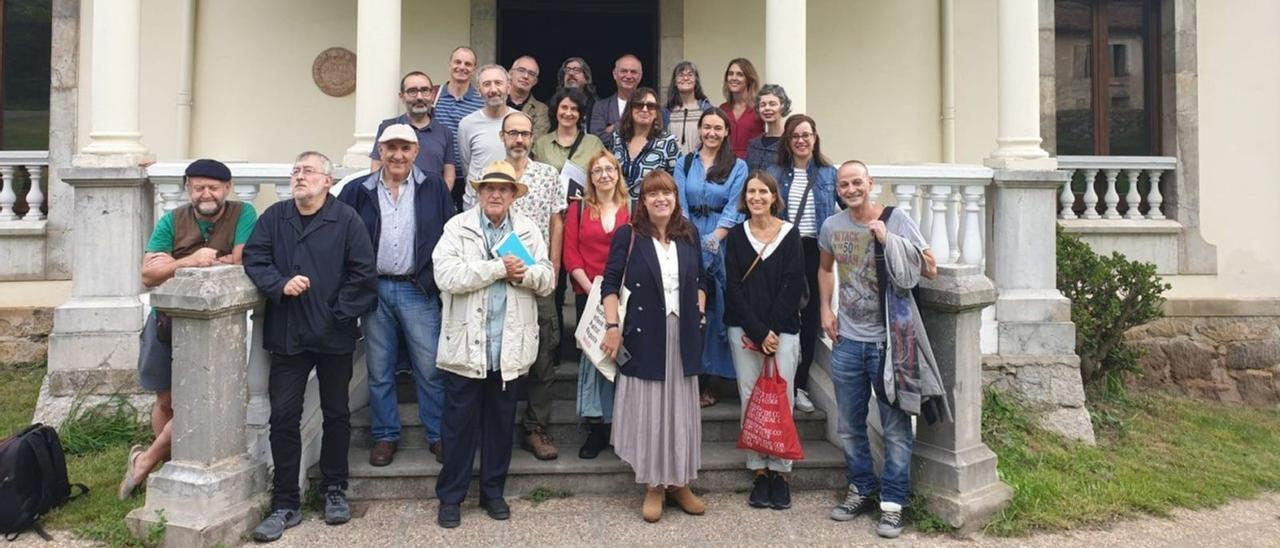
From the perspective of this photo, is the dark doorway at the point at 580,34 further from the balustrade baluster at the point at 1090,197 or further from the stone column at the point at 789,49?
the balustrade baluster at the point at 1090,197

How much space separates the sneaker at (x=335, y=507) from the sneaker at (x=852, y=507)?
2.43 metres

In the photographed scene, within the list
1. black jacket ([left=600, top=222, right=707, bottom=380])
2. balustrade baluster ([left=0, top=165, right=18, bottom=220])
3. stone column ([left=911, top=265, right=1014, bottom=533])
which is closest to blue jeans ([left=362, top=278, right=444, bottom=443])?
black jacket ([left=600, top=222, right=707, bottom=380])

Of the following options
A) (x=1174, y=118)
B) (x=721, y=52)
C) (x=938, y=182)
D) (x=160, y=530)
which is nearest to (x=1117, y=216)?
(x=1174, y=118)

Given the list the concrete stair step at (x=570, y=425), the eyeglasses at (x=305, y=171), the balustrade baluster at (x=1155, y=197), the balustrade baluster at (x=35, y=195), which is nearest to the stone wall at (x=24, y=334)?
the balustrade baluster at (x=35, y=195)

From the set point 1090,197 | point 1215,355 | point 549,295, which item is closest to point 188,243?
point 549,295

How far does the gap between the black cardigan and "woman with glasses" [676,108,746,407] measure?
376mm

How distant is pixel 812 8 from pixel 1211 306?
4910 mm

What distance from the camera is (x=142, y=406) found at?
5.84 meters

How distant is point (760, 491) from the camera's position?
448 cm

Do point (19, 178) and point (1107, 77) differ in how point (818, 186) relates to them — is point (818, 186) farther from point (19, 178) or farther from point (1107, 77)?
point (19, 178)

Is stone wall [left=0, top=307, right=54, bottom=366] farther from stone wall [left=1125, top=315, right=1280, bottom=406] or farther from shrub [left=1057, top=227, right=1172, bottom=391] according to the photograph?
stone wall [left=1125, top=315, right=1280, bottom=406]

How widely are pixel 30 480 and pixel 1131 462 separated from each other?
6.40 m

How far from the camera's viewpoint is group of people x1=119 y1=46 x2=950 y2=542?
13.1ft

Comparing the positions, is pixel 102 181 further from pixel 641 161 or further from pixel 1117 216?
pixel 1117 216
